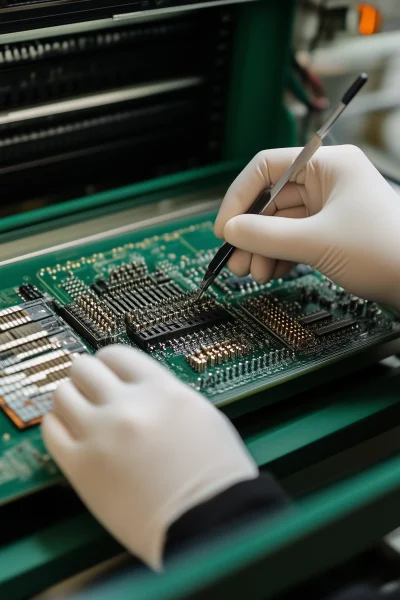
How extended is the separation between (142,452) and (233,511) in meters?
0.16

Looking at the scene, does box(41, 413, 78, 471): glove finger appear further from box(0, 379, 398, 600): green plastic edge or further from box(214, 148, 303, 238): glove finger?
box(214, 148, 303, 238): glove finger

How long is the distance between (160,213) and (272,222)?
54 centimetres

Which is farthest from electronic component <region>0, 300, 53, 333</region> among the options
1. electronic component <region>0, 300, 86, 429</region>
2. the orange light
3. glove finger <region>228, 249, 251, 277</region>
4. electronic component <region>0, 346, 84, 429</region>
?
the orange light

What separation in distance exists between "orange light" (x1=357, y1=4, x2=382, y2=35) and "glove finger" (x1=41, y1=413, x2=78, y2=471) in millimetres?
1760

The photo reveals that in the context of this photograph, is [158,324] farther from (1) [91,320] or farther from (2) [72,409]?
(2) [72,409]

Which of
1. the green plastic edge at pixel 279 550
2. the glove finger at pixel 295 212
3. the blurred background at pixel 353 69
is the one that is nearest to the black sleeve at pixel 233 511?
the green plastic edge at pixel 279 550

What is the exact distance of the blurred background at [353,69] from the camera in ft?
7.80

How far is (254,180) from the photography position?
1739 mm

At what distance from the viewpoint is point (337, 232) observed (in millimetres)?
1580

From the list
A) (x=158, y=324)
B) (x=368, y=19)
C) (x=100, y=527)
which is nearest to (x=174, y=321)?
(x=158, y=324)

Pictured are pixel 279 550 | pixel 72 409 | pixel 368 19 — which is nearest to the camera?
pixel 279 550

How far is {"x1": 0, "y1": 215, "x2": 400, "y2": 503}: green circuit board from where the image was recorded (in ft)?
4.53

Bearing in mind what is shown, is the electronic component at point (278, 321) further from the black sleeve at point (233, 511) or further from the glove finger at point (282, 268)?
the black sleeve at point (233, 511)

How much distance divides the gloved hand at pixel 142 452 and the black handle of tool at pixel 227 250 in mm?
506
